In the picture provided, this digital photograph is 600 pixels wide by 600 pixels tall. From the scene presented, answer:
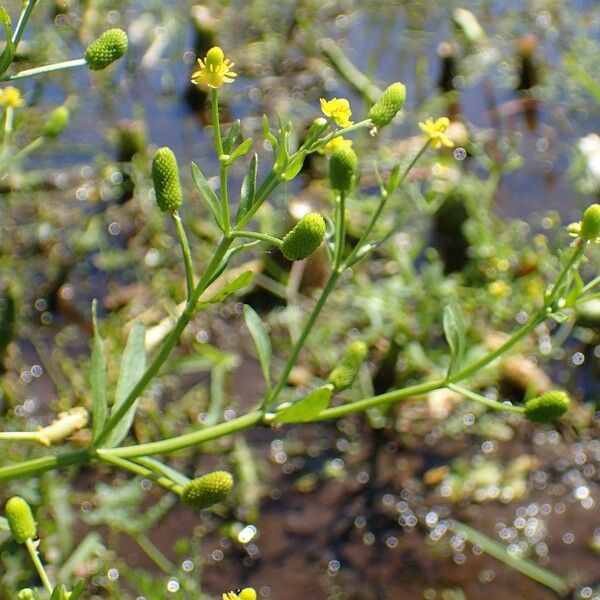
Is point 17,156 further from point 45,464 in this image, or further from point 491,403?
point 491,403

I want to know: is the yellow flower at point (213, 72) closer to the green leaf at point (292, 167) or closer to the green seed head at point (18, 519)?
the green leaf at point (292, 167)

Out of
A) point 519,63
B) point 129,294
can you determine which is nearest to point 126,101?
point 129,294

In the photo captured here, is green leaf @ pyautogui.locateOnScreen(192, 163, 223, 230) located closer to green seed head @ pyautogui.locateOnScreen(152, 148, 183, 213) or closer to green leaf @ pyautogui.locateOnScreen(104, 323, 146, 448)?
green seed head @ pyautogui.locateOnScreen(152, 148, 183, 213)

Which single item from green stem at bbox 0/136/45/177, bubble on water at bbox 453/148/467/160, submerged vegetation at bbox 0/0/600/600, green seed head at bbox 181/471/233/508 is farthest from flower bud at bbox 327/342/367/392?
bubble on water at bbox 453/148/467/160

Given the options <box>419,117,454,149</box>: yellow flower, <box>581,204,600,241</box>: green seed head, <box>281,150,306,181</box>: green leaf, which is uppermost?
<box>281,150,306,181</box>: green leaf

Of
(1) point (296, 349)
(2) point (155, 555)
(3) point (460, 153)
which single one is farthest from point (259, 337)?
(3) point (460, 153)

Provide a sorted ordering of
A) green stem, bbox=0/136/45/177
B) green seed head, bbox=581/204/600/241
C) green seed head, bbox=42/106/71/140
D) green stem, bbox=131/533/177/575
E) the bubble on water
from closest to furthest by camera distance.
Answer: green seed head, bbox=581/204/600/241
green stem, bbox=0/136/45/177
green seed head, bbox=42/106/71/140
green stem, bbox=131/533/177/575
the bubble on water

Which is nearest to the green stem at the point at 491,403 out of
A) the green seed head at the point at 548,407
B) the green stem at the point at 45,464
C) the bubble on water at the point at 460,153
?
the green seed head at the point at 548,407
